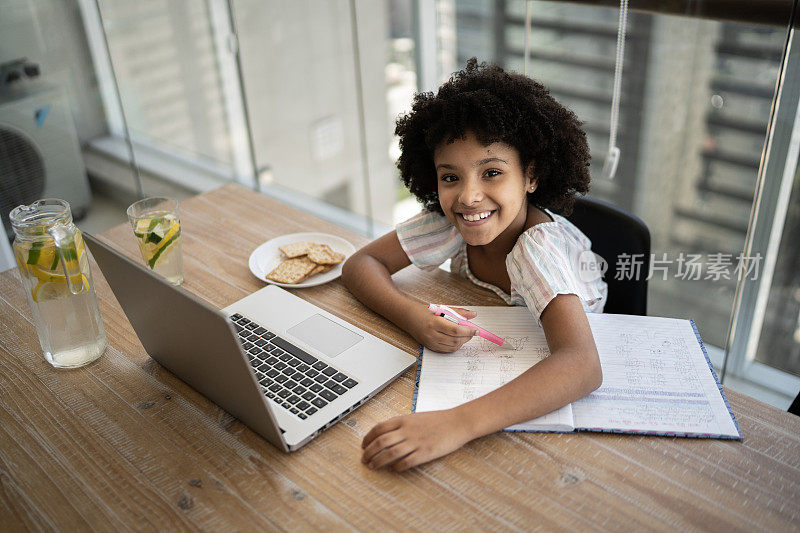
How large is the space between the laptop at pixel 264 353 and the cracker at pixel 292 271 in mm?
69

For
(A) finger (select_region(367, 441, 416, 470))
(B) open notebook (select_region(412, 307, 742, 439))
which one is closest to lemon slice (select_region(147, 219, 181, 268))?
(B) open notebook (select_region(412, 307, 742, 439))

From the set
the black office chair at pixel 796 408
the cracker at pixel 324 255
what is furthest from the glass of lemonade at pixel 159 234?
the black office chair at pixel 796 408

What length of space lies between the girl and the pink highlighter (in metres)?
0.02

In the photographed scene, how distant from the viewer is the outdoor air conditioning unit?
7.47 ft

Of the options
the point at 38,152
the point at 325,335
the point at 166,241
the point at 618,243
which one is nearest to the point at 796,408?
the point at 618,243

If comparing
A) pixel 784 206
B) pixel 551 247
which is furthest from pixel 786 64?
pixel 551 247

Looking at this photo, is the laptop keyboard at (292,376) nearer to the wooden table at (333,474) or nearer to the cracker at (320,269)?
the wooden table at (333,474)

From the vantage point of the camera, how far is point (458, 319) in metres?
1.13

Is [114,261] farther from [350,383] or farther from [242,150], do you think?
[242,150]

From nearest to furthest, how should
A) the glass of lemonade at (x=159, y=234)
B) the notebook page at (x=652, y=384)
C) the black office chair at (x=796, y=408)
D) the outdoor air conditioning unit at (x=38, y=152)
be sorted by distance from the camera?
the notebook page at (x=652, y=384) < the black office chair at (x=796, y=408) < the glass of lemonade at (x=159, y=234) < the outdoor air conditioning unit at (x=38, y=152)

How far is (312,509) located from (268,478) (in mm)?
84

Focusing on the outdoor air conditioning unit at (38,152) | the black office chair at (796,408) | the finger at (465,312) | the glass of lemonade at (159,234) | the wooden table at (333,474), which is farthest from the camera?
the outdoor air conditioning unit at (38,152)

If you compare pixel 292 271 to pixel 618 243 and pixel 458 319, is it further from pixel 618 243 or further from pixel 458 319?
pixel 618 243

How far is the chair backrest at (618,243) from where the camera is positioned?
126cm
